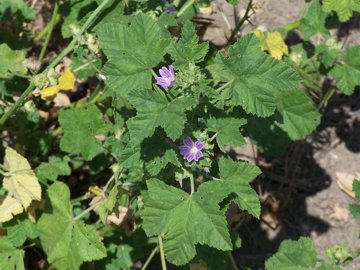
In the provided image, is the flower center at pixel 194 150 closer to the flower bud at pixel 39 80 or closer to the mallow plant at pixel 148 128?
the mallow plant at pixel 148 128

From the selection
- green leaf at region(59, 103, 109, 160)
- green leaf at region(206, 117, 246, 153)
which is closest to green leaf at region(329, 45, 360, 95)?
green leaf at region(206, 117, 246, 153)

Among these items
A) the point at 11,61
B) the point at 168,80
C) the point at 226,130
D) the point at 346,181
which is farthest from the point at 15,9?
the point at 346,181

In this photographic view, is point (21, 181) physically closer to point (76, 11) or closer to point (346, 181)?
point (76, 11)

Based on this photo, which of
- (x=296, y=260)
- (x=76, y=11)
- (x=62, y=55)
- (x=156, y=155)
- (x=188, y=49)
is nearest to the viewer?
(x=188, y=49)

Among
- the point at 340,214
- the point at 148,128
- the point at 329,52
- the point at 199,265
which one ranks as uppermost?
the point at 148,128

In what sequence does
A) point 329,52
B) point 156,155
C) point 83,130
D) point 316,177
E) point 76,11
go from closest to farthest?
point 156,155, point 83,130, point 76,11, point 329,52, point 316,177

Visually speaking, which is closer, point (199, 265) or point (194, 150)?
point (194, 150)

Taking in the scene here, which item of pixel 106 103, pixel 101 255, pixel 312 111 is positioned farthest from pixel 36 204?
pixel 312 111

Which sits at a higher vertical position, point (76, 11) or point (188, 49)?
point (188, 49)

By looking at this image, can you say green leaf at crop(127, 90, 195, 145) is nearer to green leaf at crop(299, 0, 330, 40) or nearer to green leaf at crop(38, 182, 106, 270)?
green leaf at crop(38, 182, 106, 270)
